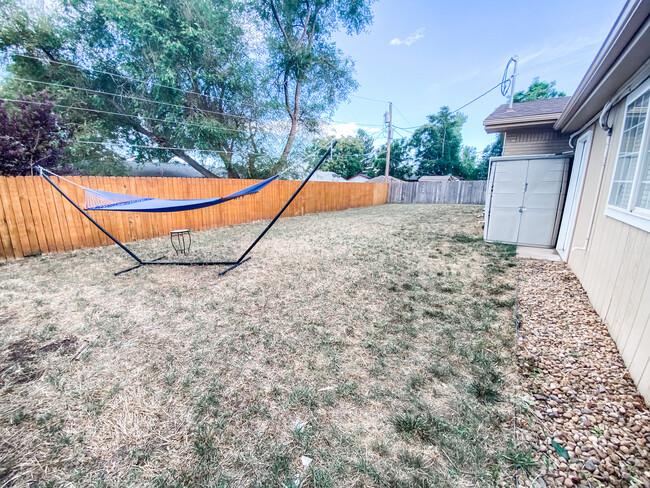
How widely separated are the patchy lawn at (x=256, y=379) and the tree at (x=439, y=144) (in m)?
29.1

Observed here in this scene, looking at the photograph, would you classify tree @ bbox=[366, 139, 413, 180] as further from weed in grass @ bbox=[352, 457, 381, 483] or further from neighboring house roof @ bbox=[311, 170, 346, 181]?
weed in grass @ bbox=[352, 457, 381, 483]

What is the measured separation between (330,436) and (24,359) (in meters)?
2.52

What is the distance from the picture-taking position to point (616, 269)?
2305 mm

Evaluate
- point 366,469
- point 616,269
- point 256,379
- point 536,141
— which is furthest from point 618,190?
point 536,141

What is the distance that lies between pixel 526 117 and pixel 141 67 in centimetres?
→ 1404

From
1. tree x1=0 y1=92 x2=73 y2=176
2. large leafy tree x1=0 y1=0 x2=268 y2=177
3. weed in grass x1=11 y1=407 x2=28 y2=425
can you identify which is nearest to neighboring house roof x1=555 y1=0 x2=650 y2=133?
weed in grass x1=11 y1=407 x2=28 y2=425

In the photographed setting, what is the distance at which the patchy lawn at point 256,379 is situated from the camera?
4.17 feet

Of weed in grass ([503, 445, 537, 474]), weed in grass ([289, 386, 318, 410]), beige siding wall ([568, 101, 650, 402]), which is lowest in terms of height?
weed in grass ([289, 386, 318, 410])

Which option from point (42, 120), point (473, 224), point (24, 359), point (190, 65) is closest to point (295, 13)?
point (190, 65)

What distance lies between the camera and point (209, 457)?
1309 mm

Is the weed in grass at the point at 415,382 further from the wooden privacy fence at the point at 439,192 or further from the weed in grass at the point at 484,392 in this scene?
the wooden privacy fence at the point at 439,192

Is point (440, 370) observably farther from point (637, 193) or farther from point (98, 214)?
point (98, 214)

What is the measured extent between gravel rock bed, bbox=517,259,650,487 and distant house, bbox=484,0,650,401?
0.46 ft

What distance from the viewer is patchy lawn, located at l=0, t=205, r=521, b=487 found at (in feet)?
4.17
